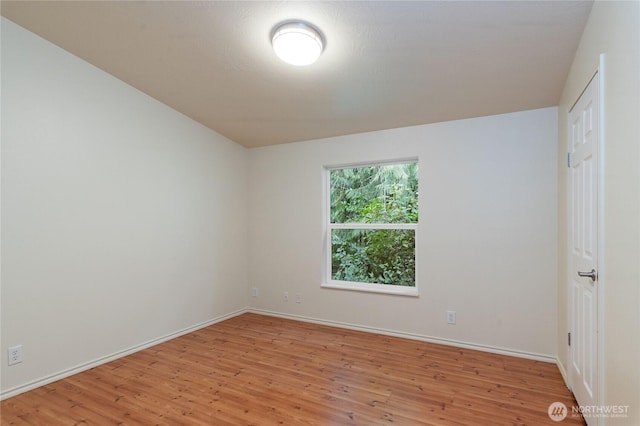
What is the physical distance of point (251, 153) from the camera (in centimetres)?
466

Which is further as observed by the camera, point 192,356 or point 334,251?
point 334,251

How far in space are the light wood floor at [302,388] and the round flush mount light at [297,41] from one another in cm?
245

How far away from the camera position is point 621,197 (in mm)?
1443

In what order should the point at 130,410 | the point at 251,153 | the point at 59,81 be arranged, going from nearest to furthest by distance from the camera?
1. the point at 130,410
2. the point at 59,81
3. the point at 251,153

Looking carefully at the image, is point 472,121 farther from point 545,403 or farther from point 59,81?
point 59,81

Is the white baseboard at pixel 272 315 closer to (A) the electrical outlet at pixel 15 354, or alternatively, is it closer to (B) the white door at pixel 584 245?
(A) the electrical outlet at pixel 15 354

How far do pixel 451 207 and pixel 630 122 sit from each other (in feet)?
6.50

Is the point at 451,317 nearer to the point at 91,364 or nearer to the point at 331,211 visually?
the point at 331,211

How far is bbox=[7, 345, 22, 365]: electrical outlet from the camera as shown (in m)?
2.35

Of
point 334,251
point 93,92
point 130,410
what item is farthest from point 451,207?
point 93,92

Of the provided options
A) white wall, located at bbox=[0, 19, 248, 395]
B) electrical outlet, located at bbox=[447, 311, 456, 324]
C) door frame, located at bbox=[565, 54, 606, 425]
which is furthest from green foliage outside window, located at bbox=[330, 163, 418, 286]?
door frame, located at bbox=[565, 54, 606, 425]

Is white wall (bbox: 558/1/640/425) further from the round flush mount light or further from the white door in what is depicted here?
the round flush mount light

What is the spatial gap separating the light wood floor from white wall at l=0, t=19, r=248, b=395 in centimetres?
42

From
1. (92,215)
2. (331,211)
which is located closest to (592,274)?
(331,211)
